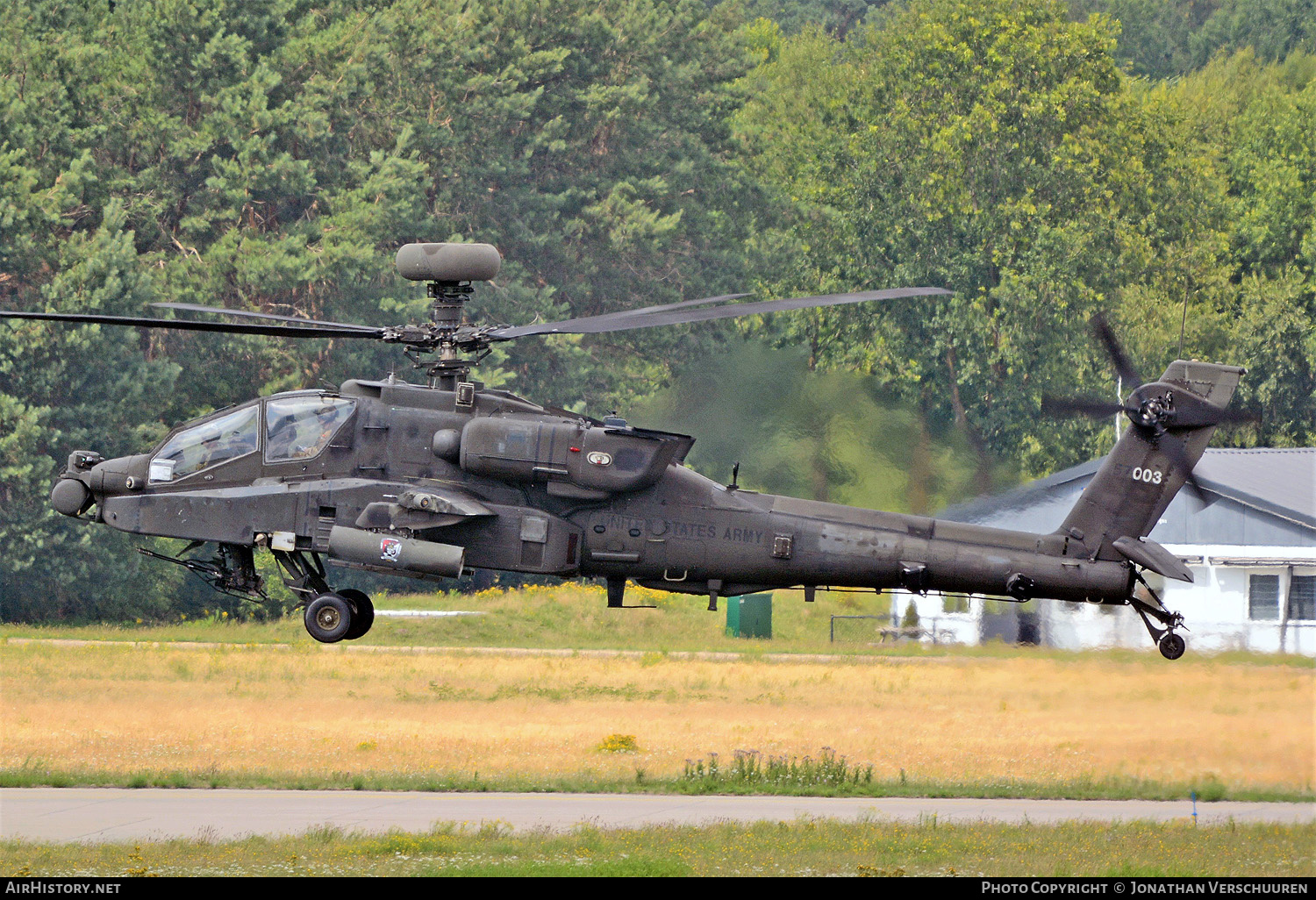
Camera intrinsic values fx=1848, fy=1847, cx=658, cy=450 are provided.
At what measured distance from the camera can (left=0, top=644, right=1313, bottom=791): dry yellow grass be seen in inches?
1390

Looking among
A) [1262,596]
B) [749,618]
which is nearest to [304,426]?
[1262,596]

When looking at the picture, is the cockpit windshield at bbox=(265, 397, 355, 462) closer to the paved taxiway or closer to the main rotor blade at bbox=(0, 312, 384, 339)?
the main rotor blade at bbox=(0, 312, 384, 339)

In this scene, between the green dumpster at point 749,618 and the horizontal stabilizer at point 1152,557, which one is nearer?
the horizontal stabilizer at point 1152,557

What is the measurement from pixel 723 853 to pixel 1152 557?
868cm

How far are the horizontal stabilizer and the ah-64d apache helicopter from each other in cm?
3

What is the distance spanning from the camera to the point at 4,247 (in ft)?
220

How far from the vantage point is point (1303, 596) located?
51.8 m

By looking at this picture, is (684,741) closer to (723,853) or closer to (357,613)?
(723,853)

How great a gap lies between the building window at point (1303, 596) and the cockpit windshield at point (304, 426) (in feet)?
118

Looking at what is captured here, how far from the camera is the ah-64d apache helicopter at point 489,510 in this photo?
23.0 metres

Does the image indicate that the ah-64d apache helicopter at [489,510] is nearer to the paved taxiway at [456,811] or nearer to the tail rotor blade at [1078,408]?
the tail rotor blade at [1078,408]

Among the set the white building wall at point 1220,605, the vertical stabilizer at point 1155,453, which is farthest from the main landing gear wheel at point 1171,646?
the white building wall at point 1220,605

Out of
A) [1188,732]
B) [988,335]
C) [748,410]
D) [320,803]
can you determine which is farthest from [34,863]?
[988,335]

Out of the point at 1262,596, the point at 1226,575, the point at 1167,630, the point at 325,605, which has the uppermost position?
the point at 1226,575
